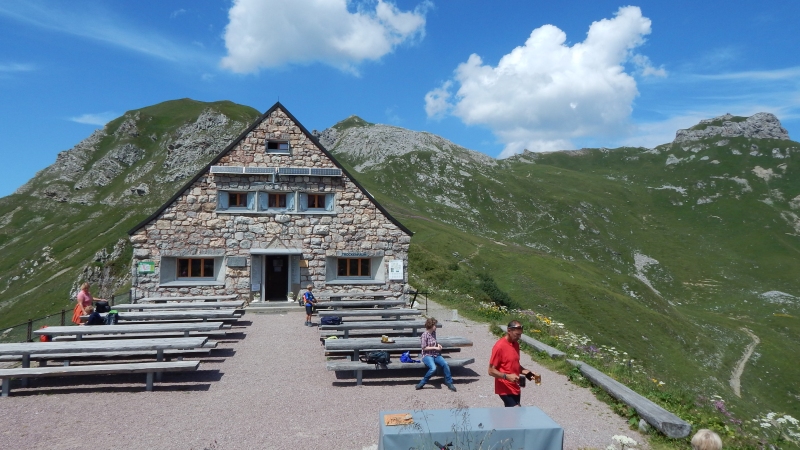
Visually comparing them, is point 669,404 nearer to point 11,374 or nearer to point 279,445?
point 279,445

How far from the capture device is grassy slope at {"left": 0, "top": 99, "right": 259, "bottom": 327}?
6419 cm

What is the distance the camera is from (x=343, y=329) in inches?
582

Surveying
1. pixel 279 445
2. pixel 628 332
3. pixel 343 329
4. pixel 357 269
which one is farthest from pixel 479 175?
pixel 279 445

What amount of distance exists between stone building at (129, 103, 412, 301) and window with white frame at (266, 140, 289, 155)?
5cm

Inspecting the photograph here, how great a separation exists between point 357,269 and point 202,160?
90182mm

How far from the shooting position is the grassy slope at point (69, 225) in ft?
211

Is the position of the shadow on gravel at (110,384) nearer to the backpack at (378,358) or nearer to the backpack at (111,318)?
the backpack at (378,358)

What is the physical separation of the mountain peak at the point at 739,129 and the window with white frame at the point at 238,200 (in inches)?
7403

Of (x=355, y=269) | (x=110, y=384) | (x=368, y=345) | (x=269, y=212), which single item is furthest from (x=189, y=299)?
(x=368, y=345)

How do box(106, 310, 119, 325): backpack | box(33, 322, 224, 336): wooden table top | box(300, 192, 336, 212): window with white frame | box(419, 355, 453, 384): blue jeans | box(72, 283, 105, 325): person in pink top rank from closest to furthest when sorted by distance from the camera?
box(419, 355, 453, 384): blue jeans → box(33, 322, 224, 336): wooden table top → box(72, 283, 105, 325): person in pink top → box(106, 310, 119, 325): backpack → box(300, 192, 336, 212): window with white frame

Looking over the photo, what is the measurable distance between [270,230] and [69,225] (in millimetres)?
101075

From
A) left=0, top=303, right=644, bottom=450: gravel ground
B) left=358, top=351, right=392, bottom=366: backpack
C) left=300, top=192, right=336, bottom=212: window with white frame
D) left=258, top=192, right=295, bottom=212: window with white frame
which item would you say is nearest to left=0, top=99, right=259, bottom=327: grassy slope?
left=258, top=192, right=295, bottom=212: window with white frame

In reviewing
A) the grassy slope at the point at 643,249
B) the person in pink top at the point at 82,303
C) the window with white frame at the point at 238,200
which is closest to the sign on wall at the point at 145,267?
the window with white frame at the point at 238,200

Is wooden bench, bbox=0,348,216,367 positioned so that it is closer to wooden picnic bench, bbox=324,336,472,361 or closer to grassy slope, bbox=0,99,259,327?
wooden picnic bench, bbox=324,336,472,361
